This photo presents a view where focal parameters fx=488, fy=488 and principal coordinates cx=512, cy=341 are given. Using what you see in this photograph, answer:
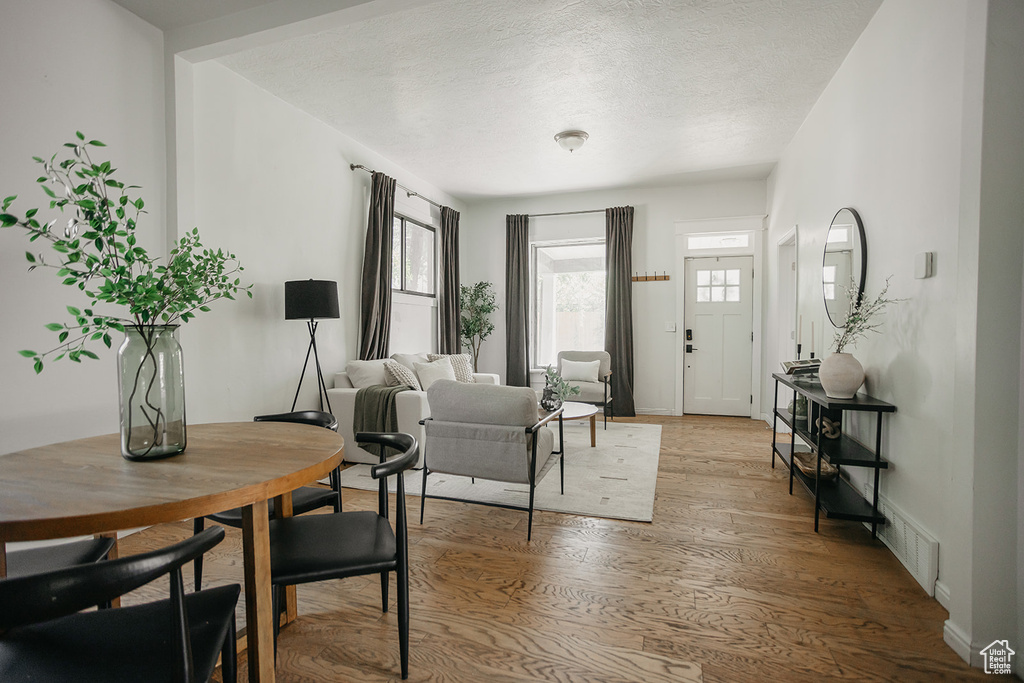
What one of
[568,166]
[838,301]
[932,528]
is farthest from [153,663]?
[568,166]

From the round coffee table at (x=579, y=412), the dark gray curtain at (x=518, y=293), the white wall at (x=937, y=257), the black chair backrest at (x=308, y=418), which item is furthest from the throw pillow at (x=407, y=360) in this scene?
the white wall at (x=937, y=257)

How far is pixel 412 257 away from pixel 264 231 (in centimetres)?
220

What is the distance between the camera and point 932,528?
6.95 ft

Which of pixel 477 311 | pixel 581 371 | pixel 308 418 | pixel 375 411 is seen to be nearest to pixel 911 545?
pixel 308 418

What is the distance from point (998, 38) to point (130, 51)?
13.1ft

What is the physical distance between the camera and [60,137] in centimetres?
244

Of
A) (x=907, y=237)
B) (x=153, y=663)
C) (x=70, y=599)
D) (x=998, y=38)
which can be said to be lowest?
(x=153, y=663)

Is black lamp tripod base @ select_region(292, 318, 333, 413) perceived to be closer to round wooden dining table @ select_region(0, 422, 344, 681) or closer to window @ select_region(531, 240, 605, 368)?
round wooden dining table @ select_region(0, 422, 344, 681)

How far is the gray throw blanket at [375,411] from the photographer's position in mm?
3855

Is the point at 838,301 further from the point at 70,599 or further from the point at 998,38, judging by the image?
the point at 70,599

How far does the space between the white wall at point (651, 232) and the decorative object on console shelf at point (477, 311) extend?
0.45 feet

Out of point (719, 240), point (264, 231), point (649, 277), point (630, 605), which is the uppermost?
point (719, 240)

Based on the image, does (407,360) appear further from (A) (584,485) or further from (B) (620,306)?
(B) (620,306)

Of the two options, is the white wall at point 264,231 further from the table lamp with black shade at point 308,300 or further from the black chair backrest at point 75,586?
the black chair backrest at point 75,586
